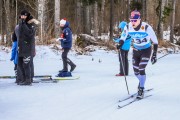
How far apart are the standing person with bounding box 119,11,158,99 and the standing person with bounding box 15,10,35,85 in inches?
113

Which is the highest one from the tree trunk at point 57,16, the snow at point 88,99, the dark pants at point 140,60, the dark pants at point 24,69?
the tree trunk at point 57,16

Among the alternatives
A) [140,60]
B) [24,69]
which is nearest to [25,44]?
[24,69]

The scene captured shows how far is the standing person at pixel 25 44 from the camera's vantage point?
1034 centimetres

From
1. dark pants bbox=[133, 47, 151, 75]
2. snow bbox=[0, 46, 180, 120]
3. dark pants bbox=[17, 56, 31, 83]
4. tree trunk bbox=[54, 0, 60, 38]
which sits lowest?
snow bbox=[0, 46, 180, 120]

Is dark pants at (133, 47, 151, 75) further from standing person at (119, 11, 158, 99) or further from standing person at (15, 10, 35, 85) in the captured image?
standing person at (15, 10, 35, 85)

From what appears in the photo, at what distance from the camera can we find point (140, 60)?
8828mm

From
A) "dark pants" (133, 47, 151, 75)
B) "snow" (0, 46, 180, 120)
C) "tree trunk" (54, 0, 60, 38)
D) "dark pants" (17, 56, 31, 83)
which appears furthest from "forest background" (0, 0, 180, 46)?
"dark pants" (133, 47, 151, 75)

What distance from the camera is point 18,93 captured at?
31.0 feet

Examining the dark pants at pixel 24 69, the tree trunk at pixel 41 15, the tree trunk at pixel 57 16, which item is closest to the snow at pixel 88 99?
the dark pants at pixel 24 69

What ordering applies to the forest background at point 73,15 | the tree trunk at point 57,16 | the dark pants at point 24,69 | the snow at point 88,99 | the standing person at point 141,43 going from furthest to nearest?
the tree trunk at point 57,16 < the forest background at point 73,15 < the dark pants at point 24,69 < the standing person at point 141,43 < the snow at point 88,99

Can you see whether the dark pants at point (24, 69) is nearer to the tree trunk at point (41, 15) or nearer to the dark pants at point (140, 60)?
the dark pants at point (140, 60)

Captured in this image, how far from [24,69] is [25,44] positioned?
2.26ft

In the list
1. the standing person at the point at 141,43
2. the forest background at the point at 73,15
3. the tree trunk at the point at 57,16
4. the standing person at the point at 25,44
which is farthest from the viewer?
the tree trunk at the point at 57,16

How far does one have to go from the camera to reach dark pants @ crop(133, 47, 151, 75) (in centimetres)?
868
